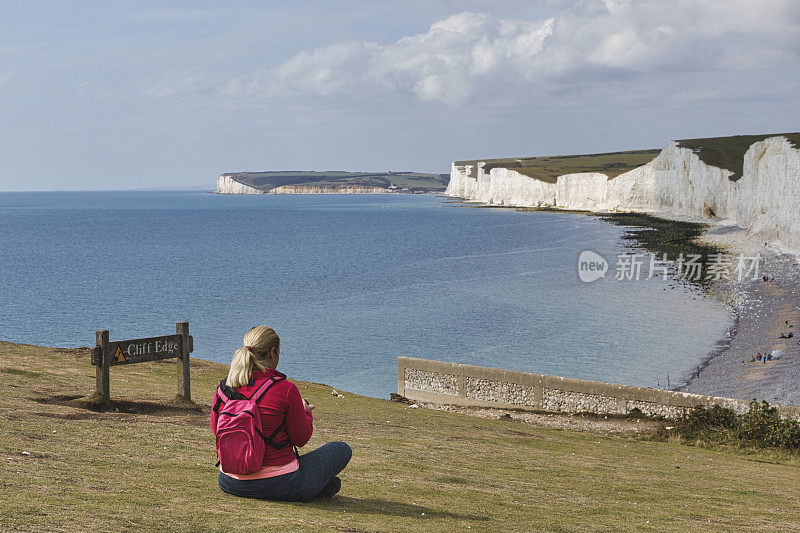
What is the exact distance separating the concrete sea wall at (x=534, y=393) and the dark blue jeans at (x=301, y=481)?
16087 millimetres

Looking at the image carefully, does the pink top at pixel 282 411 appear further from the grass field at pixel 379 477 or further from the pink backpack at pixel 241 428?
the grass field at pixel 379 477

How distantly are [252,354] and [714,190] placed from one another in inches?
5254

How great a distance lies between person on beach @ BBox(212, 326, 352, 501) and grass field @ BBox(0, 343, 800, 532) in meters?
0.21

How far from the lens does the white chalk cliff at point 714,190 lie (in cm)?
7669

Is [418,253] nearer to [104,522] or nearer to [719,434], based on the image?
[719,434]

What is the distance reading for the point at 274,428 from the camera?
20.4ft

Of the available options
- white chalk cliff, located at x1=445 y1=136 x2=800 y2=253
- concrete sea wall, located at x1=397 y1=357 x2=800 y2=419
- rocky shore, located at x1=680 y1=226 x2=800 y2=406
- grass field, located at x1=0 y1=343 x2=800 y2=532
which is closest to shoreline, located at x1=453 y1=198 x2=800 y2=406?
rocky shore, located at x1=680 y1=226 x2=800 y2=406

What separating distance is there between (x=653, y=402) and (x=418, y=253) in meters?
83.6

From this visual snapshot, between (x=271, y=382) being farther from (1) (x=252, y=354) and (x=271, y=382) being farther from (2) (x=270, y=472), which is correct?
(2) (x=270, y=472)

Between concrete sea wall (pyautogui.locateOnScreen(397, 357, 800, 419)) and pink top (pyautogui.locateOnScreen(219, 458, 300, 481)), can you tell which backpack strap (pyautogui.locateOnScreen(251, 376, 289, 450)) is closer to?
pink top (pyautogui.locateOnScreen(219, 458, 300, 481))

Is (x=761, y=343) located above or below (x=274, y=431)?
below

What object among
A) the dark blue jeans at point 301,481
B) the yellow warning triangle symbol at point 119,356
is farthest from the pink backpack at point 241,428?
the yellow warning triangle symbol at point 119,356

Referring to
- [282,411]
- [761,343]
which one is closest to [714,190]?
[761,343]

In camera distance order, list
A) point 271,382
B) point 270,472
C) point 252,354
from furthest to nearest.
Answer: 1. point 270,472
2. point 271,382
3. point 252,354
